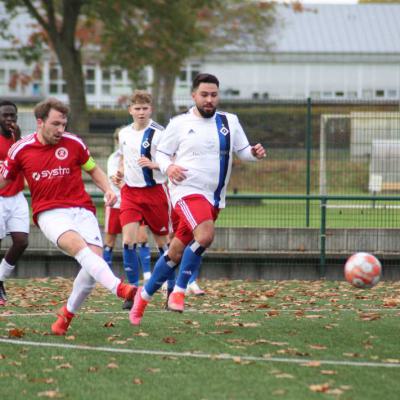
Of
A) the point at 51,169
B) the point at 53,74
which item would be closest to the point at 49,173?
the point at 51,169

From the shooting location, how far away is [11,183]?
1309 cm

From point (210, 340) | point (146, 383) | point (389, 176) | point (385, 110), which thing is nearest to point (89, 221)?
point (210, 340)

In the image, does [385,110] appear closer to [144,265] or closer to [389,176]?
[389,176]

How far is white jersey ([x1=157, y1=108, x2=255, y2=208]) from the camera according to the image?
11102 mm

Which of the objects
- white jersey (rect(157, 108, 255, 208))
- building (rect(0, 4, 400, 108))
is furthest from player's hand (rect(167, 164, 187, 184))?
building (rect(0, 4, 400, 108))

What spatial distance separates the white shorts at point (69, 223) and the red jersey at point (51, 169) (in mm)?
50

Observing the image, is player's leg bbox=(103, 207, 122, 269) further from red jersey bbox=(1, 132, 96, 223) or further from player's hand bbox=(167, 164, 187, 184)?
red jersey bbox=(1, 132, 96, 223)

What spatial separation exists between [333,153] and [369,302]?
9.24 m

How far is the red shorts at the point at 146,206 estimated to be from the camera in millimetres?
13258

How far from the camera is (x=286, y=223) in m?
19.1

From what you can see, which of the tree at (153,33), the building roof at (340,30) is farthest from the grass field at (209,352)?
the building roof at (340,30)

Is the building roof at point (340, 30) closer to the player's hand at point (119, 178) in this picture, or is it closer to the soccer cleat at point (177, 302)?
the player's hand at point (119, 178)

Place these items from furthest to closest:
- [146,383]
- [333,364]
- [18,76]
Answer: [18,76]
[333,364]
[146,383]

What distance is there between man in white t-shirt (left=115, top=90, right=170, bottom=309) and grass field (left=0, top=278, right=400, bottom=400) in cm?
70
